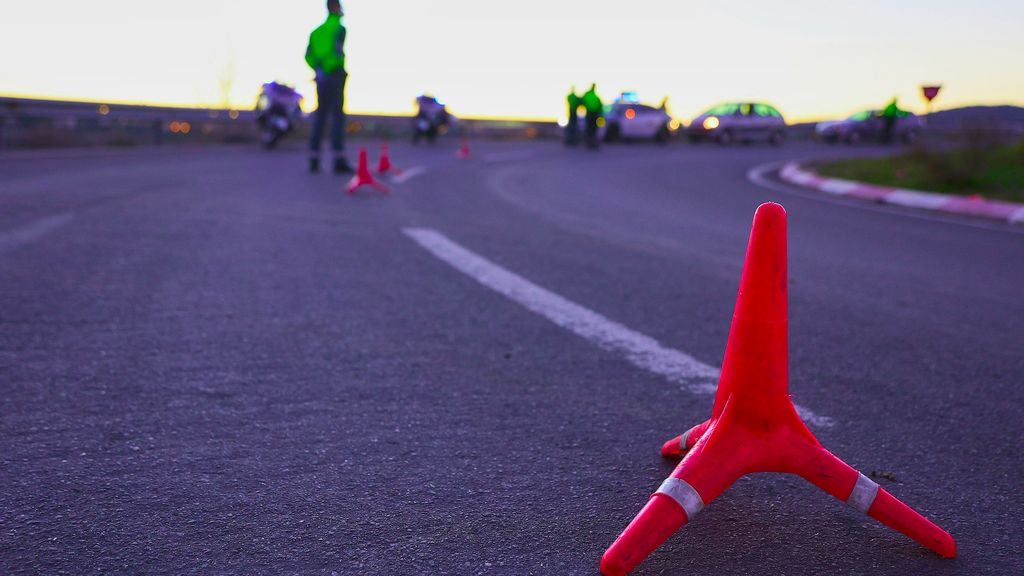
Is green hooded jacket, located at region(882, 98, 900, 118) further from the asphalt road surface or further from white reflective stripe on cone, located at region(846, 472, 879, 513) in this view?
white reflective stripe on cone, located at region(846, 472, 879, 513)

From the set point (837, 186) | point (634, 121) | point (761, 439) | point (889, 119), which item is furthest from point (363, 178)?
point (889, 119)

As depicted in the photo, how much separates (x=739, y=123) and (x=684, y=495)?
3657cm

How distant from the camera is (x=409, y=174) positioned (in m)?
14.9

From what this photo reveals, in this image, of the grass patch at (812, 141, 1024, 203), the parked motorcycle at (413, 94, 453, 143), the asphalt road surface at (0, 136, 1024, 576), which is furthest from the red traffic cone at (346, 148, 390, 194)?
the parked motorcycle at (413, 94, 453, 143)

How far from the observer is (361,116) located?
3756 centimetres

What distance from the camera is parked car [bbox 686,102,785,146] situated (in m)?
37.4

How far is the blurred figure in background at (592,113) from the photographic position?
30125 millimetres

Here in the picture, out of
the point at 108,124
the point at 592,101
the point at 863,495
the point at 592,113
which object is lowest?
the point at 863,495

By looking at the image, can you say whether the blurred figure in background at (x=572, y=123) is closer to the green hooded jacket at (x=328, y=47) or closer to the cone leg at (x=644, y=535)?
the green hooded jacket at (x=328, y=47)

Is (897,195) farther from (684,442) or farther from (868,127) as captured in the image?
(868,127)

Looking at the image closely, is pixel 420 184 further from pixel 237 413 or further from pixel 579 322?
pixel 237 413

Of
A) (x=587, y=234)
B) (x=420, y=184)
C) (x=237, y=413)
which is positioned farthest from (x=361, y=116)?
(x=237, y=413)

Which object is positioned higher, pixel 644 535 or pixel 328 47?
pixel 328 47

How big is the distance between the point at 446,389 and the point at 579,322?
1.27 metres
